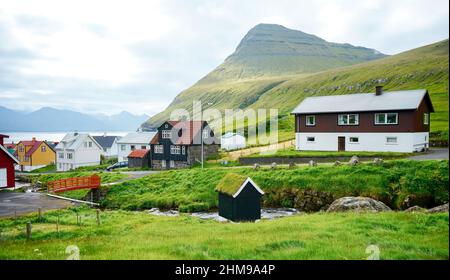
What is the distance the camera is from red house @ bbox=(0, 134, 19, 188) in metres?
36.0

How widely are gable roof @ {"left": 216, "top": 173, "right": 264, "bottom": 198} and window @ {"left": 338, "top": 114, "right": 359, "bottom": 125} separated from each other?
27.5 metres

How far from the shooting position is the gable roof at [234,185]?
25250 millimetres

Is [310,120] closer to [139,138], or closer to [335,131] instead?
[335,131]

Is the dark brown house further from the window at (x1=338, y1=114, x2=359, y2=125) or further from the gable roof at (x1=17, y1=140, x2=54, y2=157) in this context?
the gable roof at (x1=17, y1=140, x2=54, y2=157)

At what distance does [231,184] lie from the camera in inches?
1059

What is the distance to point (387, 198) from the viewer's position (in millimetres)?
29469

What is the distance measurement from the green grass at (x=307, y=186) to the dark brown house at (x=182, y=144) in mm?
15907

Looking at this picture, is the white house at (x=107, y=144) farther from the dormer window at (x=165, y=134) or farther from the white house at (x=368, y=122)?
the white house at (x=368, y=122)

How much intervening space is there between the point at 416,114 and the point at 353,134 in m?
8.45

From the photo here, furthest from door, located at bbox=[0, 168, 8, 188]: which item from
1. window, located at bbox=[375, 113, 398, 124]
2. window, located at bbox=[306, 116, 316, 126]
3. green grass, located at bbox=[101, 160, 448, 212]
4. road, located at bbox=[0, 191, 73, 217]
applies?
window, located at bbox=[375, 113, 398, 124]
